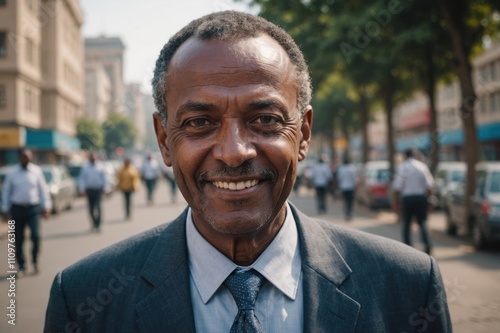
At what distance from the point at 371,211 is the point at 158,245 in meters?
18.5

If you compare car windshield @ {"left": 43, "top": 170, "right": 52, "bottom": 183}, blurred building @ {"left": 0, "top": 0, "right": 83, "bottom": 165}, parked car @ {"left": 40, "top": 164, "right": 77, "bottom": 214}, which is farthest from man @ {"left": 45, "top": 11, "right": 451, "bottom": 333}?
car windshield @ {"left": 43, "top": 170, "right": 52, "bottom": 183}

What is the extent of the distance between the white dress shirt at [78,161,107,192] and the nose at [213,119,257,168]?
11.6 metres

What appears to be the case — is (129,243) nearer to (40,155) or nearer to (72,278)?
(72,278)

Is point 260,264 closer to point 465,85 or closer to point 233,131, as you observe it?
point 233,131

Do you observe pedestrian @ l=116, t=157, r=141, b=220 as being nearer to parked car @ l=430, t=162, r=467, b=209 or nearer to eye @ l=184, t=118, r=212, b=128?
parked car @ l=430, t=162, r=467, b=209

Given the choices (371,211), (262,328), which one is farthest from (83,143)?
(371,211)

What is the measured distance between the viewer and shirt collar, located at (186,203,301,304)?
1902mm

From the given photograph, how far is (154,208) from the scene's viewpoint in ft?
63.3

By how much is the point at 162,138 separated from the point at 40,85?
2807cm

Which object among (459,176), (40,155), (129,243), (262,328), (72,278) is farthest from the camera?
(40,155)

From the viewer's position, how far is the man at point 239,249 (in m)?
1.80

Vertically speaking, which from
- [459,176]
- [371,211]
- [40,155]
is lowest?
[371,211]

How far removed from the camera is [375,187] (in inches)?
779

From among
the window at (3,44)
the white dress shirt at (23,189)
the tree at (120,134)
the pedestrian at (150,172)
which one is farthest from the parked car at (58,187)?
the tree at (120,134)
